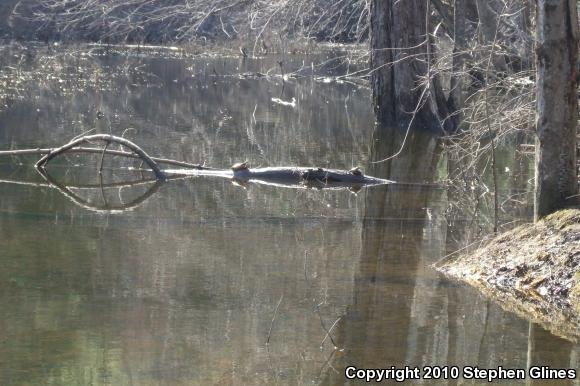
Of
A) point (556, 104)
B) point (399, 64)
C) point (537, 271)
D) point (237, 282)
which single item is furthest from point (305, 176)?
point (399, 64)

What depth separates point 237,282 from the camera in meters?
8.40

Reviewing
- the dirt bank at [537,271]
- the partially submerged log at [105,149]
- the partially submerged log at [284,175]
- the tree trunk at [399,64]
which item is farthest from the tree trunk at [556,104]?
the tree trunk at [399,64]

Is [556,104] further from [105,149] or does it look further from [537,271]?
[105,149]

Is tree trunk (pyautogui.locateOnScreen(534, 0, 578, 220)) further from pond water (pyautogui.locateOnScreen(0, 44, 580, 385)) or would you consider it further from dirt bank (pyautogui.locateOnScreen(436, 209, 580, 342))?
pond water (pyautogui.locateOnScreen(0, 44, 580, 385))

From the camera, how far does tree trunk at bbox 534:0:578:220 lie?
8359 mm

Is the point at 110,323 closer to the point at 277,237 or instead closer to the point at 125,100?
the point at 277,237

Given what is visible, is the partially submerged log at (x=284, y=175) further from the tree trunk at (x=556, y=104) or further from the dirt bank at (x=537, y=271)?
the tree trunk at (x=556, y=104)

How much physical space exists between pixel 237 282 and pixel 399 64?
13701mm

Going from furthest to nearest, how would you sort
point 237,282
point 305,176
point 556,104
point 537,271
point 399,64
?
point 399,64, point 305,176, point 556,104, point 237,282, point 537,271

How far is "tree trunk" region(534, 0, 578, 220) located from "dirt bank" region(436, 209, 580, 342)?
255 millimetres

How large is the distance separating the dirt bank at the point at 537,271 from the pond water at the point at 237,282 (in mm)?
208

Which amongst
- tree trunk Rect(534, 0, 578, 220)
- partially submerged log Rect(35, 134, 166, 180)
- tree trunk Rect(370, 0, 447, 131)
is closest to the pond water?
partially submerged log Rect(35, 134, 166, 180)

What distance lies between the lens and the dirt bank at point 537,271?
299 inches

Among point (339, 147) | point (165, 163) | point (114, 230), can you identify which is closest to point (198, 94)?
point (339, 147)
